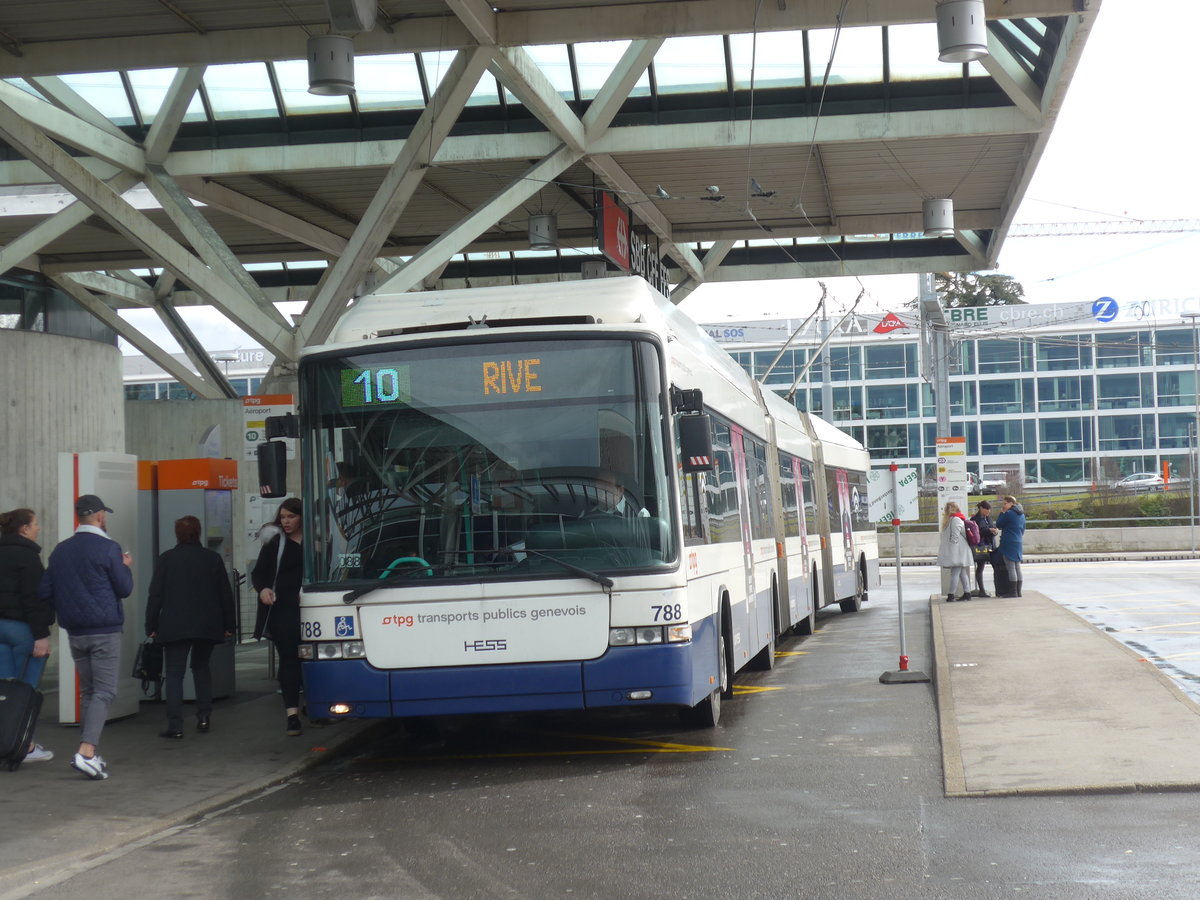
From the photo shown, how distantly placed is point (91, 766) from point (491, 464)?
309cm

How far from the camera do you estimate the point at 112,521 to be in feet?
40.2

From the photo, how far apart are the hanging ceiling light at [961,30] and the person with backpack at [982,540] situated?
12.9 m

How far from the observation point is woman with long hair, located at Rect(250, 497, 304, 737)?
1159cm

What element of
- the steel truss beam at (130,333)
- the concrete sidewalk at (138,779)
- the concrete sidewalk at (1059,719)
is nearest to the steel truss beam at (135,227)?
the concrete sidewalk at (138,779)

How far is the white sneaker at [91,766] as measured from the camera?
953 centimetres

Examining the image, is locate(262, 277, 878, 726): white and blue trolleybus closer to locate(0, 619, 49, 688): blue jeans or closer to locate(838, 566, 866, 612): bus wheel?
locate(0, 619, 49, 688): blue jeans

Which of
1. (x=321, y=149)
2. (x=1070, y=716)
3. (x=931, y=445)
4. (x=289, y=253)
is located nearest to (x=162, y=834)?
(x=1070, y=716)

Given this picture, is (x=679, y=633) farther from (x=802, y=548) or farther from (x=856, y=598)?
(x=856, y=598)

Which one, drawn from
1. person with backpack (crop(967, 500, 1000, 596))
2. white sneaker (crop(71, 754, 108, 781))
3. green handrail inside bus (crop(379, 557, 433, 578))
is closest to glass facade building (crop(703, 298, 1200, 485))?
person with backpack (crop(967, 500, 1000, 596))

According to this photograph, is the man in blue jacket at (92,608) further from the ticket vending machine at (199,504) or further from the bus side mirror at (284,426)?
the ticket vending machine at (199,504)

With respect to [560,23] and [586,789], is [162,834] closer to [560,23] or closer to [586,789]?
[586,789]

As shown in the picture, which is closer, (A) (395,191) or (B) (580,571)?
(B) (580,571)

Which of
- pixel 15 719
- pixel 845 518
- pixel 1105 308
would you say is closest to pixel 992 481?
pixel 1105 308

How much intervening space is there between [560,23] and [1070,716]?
843 centimetres
